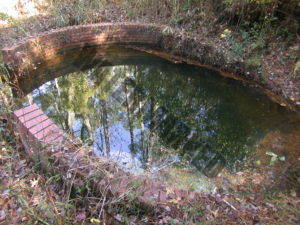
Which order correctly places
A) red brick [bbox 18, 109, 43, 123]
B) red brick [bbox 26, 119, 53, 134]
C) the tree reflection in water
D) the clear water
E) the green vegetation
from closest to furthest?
1. the green vegetation
2. red brick [bbox 26, 119, 53, 134]
3. red brick [bbox 18, 109, 43, 123]
4. the clear water
5. the tree reflection in water

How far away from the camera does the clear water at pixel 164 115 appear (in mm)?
3502

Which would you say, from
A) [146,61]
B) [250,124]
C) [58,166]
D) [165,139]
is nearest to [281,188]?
[250,124]

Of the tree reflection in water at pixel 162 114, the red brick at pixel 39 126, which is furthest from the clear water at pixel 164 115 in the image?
the red brick at pixel 39 126

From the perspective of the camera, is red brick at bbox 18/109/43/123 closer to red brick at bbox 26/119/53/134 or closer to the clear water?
red brick at bbox 26/119/53/134

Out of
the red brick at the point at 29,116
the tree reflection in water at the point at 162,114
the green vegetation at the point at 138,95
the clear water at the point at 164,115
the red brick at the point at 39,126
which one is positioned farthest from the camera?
the tree reflection in water at the point at 162,114

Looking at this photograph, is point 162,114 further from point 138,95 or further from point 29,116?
point 29,116

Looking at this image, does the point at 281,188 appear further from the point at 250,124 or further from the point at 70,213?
the point at 70,213

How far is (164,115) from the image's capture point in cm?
459

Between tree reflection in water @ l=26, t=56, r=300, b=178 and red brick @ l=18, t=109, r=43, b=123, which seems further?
tree reflection in water @ l=26, t=56, r=300, b=178

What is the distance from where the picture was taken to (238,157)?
3605mm

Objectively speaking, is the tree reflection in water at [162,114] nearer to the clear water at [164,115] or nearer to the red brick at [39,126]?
the clear water at [164,115]

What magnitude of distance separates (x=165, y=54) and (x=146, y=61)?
677 mm

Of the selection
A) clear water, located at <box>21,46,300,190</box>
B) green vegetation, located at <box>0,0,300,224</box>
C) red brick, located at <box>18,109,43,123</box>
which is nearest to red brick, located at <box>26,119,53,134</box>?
red brick, located at <box>18,109,43,123</box>

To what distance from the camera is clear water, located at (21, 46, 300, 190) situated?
3502mm
